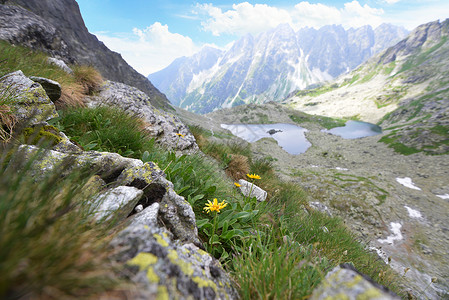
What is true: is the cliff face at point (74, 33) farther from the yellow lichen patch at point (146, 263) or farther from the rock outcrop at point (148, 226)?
the yellow lichen patch at point (146, 263)

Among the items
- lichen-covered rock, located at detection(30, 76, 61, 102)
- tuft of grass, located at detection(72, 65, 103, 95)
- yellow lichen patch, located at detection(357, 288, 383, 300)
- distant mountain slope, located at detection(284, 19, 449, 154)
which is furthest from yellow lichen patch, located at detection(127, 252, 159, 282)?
distant mountain slope, located at detection(284, 19, 449, 154)

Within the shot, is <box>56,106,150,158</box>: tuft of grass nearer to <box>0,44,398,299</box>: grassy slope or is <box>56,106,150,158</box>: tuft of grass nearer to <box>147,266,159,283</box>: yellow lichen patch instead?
<box>0,44,398,299</box>: grassy slope

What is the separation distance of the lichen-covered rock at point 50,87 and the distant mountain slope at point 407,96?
150 feet

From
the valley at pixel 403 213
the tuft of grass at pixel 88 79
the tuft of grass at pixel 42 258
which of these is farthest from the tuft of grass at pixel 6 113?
the valley at pixel 403 213

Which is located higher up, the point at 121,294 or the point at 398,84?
the point at 398,84

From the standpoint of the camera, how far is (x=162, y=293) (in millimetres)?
1061

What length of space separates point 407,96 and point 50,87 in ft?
502

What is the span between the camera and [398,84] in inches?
4978

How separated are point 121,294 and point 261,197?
12.6 ft

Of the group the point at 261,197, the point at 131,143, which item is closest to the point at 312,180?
the point at 261,197

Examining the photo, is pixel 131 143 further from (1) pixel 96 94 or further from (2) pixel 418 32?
(2) pixel 418 32

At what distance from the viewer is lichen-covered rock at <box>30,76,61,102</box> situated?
13.7 ft

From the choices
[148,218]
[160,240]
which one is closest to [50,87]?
[148,218]

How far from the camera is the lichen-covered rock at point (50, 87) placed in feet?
13.7
